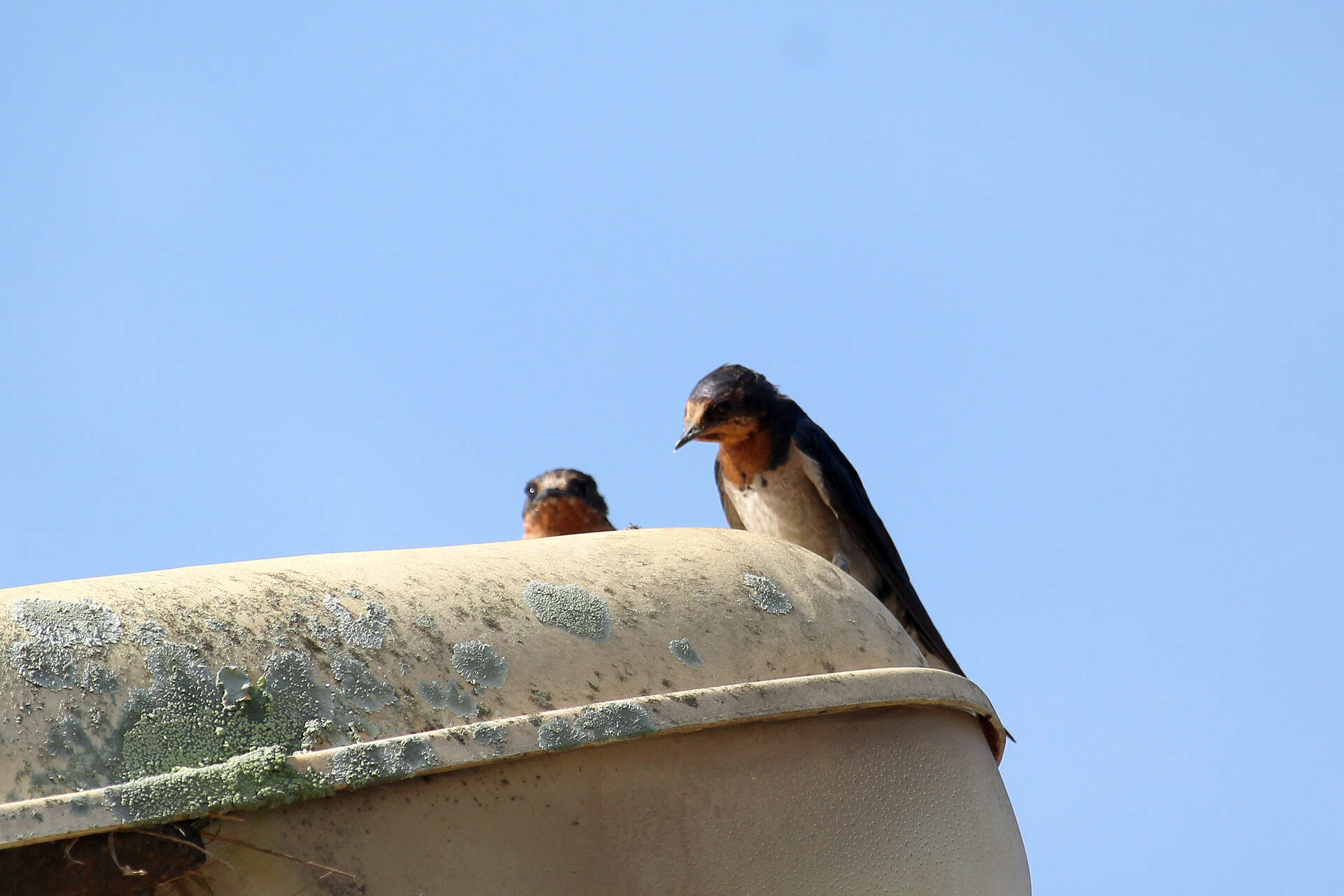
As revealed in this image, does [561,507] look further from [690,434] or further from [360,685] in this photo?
[360,685]

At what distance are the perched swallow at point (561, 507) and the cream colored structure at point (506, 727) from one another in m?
3.76

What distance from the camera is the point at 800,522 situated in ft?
20.9

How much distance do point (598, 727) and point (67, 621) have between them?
3.04 feet

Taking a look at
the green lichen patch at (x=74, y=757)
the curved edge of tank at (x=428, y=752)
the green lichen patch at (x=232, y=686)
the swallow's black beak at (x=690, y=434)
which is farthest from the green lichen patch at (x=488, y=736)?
the swallow's black beak at (x=690, y=434)

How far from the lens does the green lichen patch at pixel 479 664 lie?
2.55 metres

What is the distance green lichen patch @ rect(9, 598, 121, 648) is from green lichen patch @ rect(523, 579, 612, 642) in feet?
2.56

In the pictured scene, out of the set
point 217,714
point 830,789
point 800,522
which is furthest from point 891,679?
point 800,522

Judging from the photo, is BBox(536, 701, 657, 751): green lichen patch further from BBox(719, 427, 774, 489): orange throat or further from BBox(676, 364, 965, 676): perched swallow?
BBox(719, 427, 774, 489): orange throat

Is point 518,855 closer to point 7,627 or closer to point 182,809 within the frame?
point 182,809

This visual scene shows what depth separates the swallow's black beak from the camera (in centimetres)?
608

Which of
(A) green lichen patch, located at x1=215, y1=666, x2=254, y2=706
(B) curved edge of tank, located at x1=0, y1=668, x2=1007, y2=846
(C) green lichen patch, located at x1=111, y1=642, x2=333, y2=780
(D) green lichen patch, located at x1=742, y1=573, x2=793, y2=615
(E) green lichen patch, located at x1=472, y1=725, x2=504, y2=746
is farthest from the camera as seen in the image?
(D) green lichen patch, located at x1=742, y1=573, x2=793, y2=615

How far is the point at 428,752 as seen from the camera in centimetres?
238

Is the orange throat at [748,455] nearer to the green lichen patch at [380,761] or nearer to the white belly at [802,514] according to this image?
the white belly at [802,514]

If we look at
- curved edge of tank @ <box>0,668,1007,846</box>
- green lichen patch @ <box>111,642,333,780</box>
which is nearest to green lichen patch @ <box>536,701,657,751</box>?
curved edge of tank @ <box>0,668,1007,846</box>
